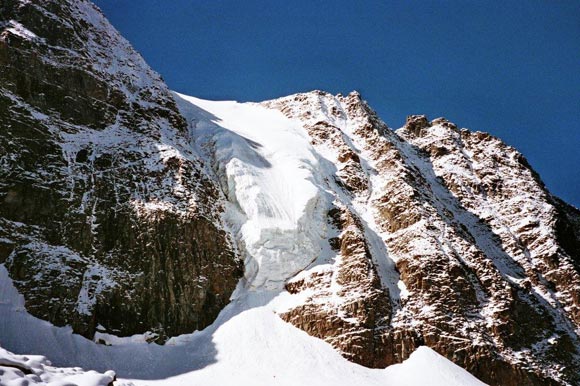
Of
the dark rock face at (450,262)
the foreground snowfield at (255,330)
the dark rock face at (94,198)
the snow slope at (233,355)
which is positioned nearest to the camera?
the snow slope at (233,355)

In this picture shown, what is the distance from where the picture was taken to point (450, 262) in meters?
42.1

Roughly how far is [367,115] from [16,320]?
47563 millimetres

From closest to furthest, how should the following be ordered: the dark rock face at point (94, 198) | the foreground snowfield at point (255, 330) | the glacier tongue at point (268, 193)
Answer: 1. the foreground snowfield at point (255, 330)
2. the dark rock face at point (94, 198)
3. the glacier tongue at point (268, 193)

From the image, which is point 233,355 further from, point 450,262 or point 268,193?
point 450,262

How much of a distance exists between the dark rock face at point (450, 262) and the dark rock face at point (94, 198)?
8024 mm

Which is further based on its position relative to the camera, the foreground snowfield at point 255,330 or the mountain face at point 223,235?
the mountain face at point 223,235

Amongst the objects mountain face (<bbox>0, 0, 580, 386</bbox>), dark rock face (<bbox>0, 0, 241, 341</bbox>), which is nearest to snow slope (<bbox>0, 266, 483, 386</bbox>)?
mountain face (<bbox>0, 0, 580, 386</bbox>)

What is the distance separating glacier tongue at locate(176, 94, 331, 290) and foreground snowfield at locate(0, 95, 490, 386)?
8 cm

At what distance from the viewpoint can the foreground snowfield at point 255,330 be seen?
3078 cm

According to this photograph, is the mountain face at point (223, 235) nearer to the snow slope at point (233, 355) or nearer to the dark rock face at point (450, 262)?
the dark rock face at point (450, 262)

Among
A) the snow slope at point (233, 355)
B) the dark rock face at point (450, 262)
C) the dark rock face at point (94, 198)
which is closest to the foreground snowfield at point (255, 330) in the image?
the snow slope at point (233, 355)

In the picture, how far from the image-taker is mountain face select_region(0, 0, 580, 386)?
35.2 meters

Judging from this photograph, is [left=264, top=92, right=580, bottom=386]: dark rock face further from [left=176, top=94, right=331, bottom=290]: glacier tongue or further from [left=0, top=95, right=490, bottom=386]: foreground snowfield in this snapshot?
[left=176, top=94, right=331, bottom=290]: glacier tongue

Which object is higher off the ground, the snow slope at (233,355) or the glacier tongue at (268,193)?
the glacier tongue at (268,193)
